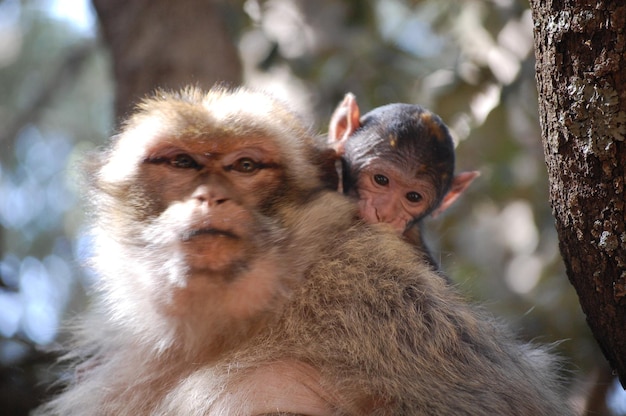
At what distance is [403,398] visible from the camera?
2439mm

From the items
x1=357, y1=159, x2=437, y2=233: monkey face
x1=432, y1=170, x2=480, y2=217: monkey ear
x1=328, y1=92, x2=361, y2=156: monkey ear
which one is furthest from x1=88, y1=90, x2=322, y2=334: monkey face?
x1=432, y1=170, x2=480, y2=217: monkey ear

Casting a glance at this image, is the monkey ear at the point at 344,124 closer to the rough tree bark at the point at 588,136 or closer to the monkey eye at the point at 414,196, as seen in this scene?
the monkey eye at the point at 414,196

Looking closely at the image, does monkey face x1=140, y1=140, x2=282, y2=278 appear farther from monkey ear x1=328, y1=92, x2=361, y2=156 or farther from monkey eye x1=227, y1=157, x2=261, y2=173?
monkey ear x1=328, y1=92, x2=361, y2=156

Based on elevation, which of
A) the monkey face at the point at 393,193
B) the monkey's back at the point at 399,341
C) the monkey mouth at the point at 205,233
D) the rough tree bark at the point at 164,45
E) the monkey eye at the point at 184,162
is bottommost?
the monkey's back at the point at 399,341

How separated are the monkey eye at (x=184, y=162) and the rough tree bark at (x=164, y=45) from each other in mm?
1922

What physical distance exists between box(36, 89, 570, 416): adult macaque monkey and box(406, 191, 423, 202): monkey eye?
0.42 meters

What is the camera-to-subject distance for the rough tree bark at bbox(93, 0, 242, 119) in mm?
4746

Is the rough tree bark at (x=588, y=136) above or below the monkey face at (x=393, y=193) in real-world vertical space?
below

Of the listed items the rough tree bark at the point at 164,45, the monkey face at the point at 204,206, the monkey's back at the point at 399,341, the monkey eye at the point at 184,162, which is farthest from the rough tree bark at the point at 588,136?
the rough tree bark at the point at 164,45

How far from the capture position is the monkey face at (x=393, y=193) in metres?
3.16

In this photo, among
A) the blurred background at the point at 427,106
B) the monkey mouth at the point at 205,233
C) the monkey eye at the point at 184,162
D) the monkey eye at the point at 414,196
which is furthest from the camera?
the blurred background at the point at 427,106

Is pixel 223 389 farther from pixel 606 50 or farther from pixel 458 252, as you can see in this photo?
pixel 458 252

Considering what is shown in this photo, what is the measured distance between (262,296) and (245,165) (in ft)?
1.49

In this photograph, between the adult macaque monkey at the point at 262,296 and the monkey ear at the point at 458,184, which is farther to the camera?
the monkey ear at the point at 458,184
